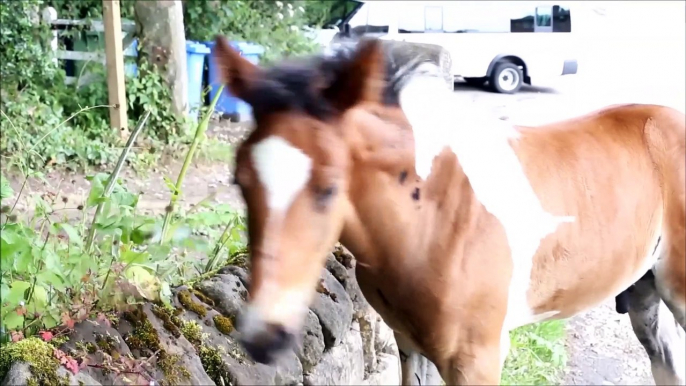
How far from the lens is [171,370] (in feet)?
5.02

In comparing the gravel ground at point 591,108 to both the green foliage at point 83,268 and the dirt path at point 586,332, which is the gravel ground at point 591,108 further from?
the green foliage at point 83,268

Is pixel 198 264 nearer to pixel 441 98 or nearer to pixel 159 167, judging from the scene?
pixel 441 98

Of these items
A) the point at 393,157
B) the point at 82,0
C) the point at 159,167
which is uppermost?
the point at 82,0

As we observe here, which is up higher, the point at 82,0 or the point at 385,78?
the point at 82,0

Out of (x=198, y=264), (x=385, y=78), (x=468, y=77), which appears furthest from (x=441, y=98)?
(x=468, y=77)

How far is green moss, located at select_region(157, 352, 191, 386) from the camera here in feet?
4.95

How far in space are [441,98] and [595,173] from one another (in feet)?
1.69

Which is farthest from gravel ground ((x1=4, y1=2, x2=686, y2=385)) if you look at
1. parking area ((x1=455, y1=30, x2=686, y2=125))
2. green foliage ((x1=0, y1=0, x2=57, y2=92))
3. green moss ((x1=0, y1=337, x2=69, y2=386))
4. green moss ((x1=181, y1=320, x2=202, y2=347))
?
green foliage ((x1=0, y1=0, x2=57, y2=92))

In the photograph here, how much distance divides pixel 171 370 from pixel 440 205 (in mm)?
780

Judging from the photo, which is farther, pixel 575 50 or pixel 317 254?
pixel 575 50

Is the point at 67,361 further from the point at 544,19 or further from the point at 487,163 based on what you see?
the point at 544,19

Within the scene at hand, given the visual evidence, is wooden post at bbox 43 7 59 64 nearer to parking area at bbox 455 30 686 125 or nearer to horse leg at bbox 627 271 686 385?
horse leg at bbox 627 271 686 385

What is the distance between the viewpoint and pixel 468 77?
1169 centimetres

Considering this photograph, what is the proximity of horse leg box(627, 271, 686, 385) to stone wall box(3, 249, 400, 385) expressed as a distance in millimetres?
993
